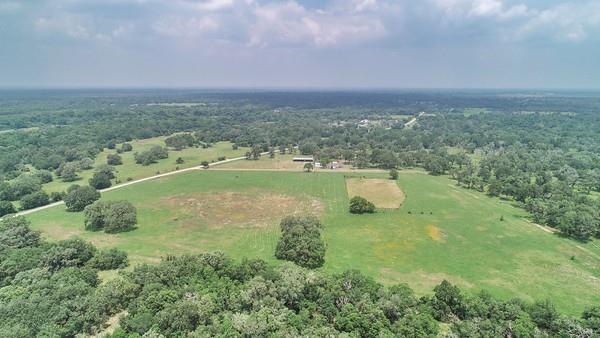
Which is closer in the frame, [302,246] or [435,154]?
[302,246]

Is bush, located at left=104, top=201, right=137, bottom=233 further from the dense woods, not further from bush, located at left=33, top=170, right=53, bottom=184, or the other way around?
bush, located at left=33, top=170, right=53, bottom=184

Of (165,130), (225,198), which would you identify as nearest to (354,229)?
(225,198)

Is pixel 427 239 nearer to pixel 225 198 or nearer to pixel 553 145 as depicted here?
pixel 225 198

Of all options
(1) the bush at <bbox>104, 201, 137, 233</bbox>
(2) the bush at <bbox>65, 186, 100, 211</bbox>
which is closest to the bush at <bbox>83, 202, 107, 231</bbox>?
(1) the bush at <bbox>104, 201, 137, 233</bbox>

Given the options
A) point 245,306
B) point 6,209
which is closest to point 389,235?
point 245,306

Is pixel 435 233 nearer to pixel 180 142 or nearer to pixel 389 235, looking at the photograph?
pixel 389 235

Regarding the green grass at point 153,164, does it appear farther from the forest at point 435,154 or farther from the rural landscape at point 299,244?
the forest at point 435,154

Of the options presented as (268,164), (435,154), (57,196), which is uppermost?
(435,154)
